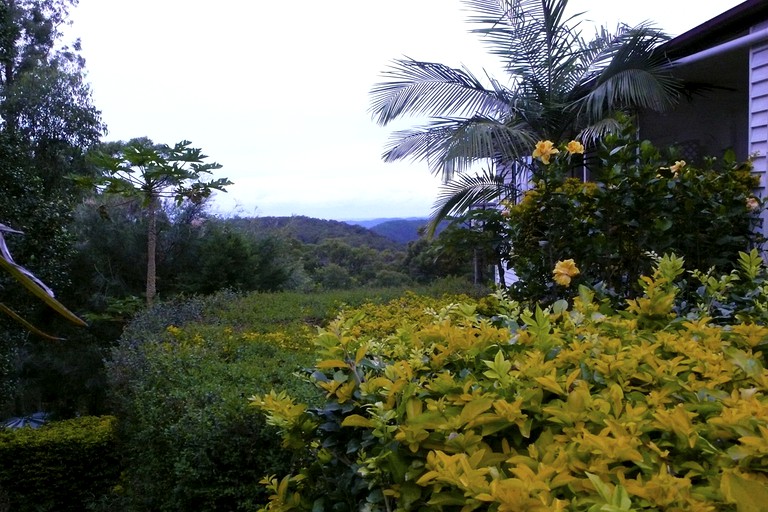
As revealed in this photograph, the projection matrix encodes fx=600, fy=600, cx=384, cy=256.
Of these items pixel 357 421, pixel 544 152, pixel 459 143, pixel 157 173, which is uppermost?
pixel 459 143

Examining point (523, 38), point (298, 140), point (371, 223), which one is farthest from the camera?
point (371, 223)

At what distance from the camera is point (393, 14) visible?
34.6ft

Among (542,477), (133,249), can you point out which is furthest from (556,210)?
(133,249)

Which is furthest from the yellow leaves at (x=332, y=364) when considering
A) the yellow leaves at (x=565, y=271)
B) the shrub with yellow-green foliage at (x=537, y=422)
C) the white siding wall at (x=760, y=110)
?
the white siding wall at (x=760, y=110)

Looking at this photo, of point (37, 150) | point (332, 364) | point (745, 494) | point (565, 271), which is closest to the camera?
point (745, 494)

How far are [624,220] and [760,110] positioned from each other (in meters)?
2.66

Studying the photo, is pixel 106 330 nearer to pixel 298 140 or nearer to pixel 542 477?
pixel 298 140

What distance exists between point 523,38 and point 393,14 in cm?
319

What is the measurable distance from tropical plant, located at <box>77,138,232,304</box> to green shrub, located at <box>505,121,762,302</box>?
14.2ft

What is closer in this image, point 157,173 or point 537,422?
point 537,422

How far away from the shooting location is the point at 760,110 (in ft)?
18.0

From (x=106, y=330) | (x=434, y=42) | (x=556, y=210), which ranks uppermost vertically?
(x=434, y=42)

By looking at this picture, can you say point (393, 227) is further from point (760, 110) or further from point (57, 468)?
point (760, 110)

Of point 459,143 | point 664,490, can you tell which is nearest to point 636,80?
point 459,143
